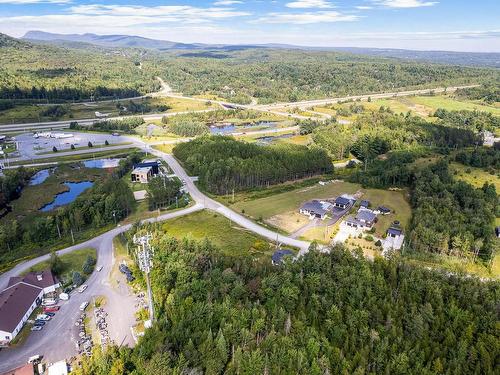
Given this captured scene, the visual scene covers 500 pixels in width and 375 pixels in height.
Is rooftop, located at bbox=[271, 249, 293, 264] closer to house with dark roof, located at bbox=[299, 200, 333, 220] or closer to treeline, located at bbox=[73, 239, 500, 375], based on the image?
treeline, located at bbox=[73, 239, 500, 375]

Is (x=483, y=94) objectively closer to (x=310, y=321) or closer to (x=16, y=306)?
(x=310, y=321)

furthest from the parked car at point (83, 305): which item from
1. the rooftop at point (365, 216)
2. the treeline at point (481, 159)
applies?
the treeline at point (481, 159)

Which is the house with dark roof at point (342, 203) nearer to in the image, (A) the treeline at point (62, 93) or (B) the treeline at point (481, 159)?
(B) the treeline at point (481, 159)

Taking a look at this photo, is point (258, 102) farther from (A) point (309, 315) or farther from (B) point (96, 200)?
(A) point (309, 315)

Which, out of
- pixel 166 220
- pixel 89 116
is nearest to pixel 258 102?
pixel 89 116

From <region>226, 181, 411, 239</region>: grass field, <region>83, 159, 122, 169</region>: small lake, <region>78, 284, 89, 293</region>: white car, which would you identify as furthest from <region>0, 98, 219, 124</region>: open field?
<region>78, 284, 89, 293</region>: white car

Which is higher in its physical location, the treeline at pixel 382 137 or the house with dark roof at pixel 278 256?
the treeline at pixel 382 137

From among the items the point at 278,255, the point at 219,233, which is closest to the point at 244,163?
the point at 219,233
